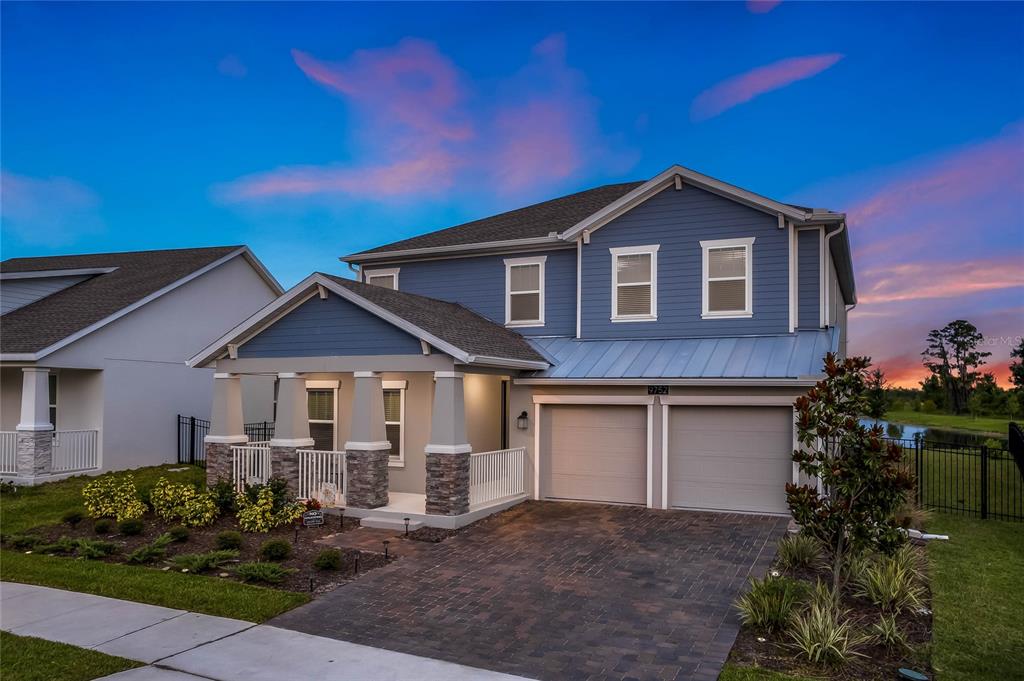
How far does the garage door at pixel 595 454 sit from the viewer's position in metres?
14.6

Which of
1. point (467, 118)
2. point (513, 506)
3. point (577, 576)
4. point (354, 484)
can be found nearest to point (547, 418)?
point (513, 506)

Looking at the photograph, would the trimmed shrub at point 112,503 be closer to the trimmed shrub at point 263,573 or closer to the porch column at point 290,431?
the porch column at point 290,431

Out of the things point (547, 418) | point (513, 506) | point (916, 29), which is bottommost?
point (513, 506)

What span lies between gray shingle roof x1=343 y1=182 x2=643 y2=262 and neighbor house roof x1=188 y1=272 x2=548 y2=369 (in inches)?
108

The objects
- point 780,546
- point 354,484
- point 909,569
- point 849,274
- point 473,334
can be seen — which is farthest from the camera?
point 849,274

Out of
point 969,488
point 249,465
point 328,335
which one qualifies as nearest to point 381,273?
point 328,335

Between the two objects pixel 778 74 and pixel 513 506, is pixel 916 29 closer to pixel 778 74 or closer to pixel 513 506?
pixel 778 74

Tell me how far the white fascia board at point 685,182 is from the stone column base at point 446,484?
6.25 meters

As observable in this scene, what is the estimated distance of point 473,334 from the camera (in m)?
14.2

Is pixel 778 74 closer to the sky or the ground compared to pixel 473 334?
closer to the sky

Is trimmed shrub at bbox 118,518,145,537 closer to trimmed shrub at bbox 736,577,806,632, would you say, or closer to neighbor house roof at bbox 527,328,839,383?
neighbor house roof at bbox 527,328,839,383

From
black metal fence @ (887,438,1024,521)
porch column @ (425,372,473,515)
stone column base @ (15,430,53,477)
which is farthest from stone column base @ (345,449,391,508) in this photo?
black metal fence @ (887,438,1024,521)

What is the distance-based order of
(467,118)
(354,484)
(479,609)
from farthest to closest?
(467,118) → (354,484) → (479,609)

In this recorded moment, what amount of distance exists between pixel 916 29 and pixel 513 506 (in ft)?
44.3
